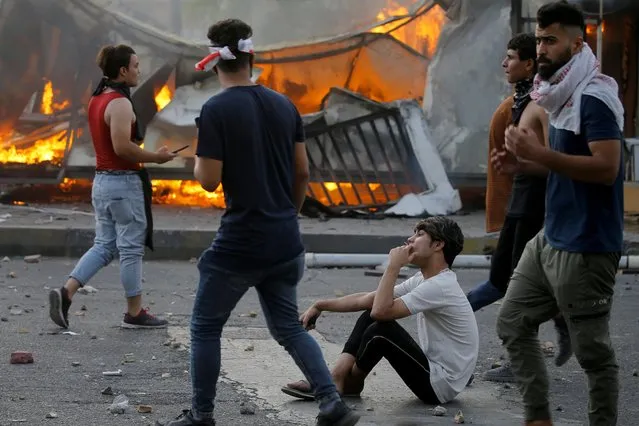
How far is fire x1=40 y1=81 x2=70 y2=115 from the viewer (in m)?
14.9

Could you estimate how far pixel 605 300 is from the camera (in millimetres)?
5066

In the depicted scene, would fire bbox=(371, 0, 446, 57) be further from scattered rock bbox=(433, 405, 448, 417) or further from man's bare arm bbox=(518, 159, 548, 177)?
man's bare arm bbox=(518, 159, 548, 177)

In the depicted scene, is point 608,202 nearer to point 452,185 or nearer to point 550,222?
point 550,222

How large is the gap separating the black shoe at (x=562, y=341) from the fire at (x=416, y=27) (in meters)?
8.25

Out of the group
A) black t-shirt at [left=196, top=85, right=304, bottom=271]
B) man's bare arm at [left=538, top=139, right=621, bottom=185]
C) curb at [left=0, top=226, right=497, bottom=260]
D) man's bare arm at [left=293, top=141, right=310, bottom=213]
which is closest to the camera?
man's bare arm at [left=538, top=139, right=621, bottom=185]

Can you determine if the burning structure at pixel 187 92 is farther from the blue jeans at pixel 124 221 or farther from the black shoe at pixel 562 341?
the black shoe at pixel 562 341

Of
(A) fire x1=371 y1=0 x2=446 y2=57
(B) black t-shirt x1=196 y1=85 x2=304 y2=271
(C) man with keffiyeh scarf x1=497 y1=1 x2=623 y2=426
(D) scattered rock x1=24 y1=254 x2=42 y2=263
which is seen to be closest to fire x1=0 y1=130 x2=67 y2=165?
(D) scattered rock x1=24 y1=254 x2=42 y2=263

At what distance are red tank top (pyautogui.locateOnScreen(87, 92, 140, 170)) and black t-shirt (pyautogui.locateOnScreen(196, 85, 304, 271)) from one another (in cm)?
295

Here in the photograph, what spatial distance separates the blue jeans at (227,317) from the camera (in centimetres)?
543

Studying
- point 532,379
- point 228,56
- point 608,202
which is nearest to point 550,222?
point 608,202

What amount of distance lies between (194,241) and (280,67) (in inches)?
124

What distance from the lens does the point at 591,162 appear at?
4.83 m

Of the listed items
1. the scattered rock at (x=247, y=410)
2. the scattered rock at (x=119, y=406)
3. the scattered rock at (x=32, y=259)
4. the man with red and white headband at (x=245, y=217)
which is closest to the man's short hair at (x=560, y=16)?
the man with red and white headband at (x=245, y=217)

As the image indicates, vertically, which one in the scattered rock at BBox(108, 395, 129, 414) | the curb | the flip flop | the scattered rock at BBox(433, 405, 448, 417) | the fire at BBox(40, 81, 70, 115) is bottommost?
the scattered rock at BBox(433, 405, 448, 417)
